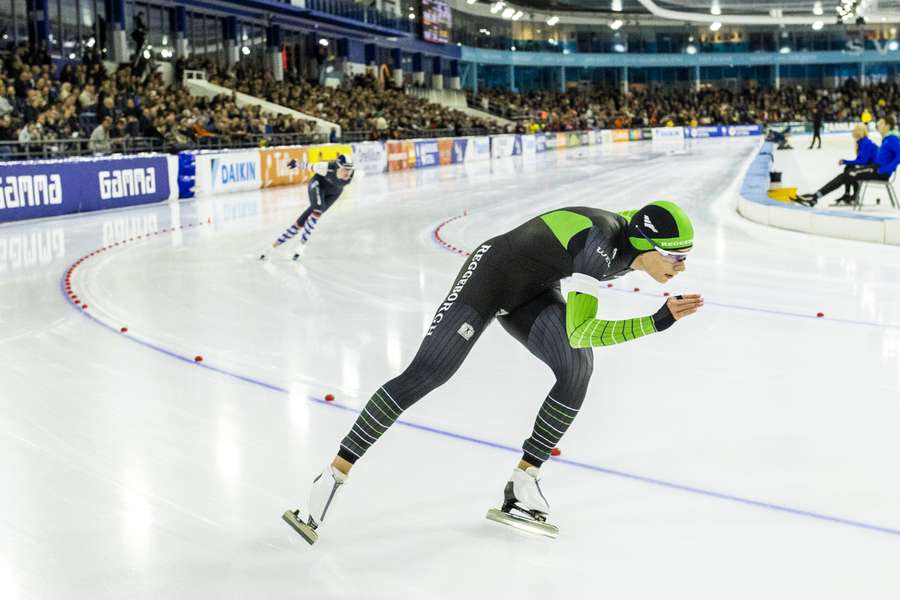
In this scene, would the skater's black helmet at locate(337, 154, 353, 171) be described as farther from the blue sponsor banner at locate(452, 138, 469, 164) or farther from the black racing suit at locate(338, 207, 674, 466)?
the blue sponsor banner at locate(452, 138, 469, 164)

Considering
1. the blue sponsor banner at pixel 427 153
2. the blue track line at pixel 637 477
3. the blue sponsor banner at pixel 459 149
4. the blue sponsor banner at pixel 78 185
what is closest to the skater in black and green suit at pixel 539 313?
the blue track line at pixel 637 477

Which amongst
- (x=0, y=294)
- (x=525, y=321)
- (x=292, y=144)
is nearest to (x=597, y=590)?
(x=525, y=321)

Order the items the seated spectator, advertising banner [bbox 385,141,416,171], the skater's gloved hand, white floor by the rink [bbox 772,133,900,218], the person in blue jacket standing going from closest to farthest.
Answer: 1. the skater's gloved hand
2. the person in blue jacket standing
3. white floor by the rink [bbox 772,133,900,218]
4. the seated spectator
5. advertising banner [bbox 385,141,416,171]

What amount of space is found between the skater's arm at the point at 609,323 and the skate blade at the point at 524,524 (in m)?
0.66

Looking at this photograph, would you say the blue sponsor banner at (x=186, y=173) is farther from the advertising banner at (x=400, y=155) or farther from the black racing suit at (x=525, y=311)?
the black racing suit at (x=525, y=311)

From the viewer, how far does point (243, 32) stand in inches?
1351

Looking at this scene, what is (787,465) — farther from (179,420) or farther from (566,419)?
(179,420)

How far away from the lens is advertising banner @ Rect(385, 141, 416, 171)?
28344 millimetres

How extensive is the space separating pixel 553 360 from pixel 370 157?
79.2 ft

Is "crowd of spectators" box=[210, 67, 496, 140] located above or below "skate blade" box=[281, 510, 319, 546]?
above

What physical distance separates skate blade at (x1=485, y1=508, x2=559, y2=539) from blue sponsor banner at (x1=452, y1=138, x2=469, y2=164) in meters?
29.5

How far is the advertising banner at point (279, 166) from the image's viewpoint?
21.7m

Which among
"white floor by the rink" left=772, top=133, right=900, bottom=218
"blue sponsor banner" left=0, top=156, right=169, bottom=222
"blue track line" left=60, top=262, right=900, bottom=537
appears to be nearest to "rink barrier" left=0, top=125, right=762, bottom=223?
"blue sponsor banner" left=0, top=156, right=169, bottom=222

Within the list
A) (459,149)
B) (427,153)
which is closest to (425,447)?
(427,153)
